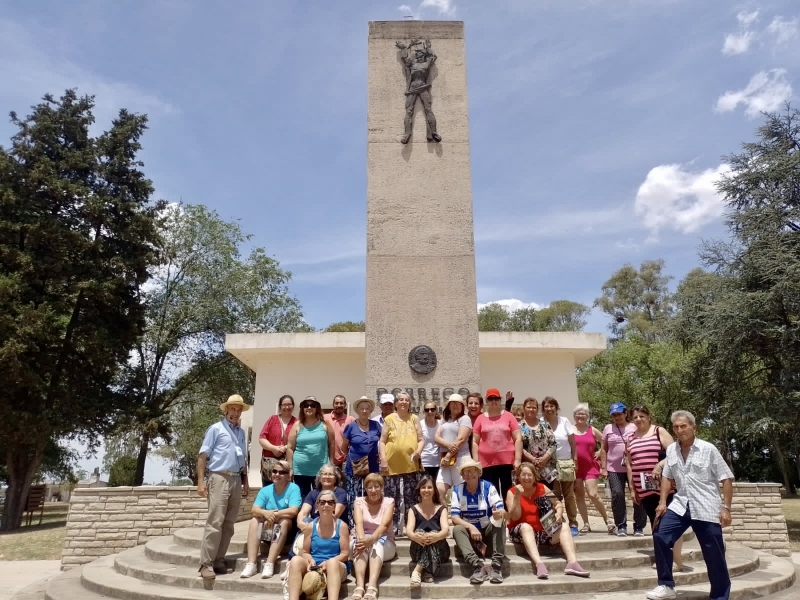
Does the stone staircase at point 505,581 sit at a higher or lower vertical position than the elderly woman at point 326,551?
lower

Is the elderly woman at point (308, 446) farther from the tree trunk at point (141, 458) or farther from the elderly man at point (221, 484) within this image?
the tree trunk at point (141, 458)

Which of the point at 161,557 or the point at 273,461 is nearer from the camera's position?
the point at 273,461

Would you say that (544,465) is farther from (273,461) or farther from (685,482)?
(273,461)

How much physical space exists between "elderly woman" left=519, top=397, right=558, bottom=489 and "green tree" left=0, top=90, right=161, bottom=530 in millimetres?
13743

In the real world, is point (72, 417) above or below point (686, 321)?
below

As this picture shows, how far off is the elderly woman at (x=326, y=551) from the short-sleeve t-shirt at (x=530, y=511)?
166 cm

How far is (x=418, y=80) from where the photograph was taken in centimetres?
988

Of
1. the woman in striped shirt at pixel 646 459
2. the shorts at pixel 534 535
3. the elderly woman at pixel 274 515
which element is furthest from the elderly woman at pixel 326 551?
the woman in striped shirt at pixel 646 459

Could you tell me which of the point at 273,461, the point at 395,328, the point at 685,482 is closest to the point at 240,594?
the point at 273,461

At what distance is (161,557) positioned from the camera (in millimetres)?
6551

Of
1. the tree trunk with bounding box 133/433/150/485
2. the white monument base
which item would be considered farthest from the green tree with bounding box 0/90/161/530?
the white monument base

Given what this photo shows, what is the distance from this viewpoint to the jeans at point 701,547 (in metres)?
4.41

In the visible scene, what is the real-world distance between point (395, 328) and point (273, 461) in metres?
3.45

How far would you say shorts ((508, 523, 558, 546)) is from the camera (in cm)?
554
